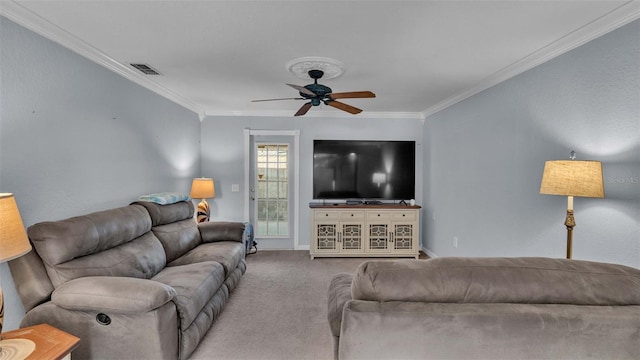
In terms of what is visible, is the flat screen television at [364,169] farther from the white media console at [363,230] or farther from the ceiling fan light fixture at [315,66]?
the ceiling fan light fixture at [315,66]

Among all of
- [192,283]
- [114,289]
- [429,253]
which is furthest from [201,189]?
[429,253]

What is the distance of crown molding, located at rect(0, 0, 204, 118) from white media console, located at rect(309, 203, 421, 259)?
2685 mm

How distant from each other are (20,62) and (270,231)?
3660mm

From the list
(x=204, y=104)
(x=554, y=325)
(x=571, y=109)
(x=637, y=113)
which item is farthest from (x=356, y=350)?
(x=204, y=104)

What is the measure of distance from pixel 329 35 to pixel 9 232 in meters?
2.11

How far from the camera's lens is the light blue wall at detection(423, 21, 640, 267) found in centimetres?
183

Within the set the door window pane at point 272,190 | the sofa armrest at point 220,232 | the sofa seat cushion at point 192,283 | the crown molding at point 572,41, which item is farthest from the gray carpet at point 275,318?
the crown molding at point 572,41

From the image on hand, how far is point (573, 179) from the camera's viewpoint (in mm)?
1799

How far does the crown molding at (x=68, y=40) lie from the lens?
182 cm

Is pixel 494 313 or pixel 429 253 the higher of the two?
pixel 494 313

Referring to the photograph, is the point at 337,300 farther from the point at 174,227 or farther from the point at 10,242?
the point at 174,227

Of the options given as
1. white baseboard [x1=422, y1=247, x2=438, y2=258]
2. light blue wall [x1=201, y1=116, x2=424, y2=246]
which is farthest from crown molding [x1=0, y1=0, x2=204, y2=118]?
white baseboard [x1=422, y1=247, x2=438, y2=258]

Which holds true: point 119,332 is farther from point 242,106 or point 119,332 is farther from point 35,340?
point 242,106

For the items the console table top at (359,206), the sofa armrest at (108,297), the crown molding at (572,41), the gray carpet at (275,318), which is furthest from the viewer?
the console table top at (359,206)
